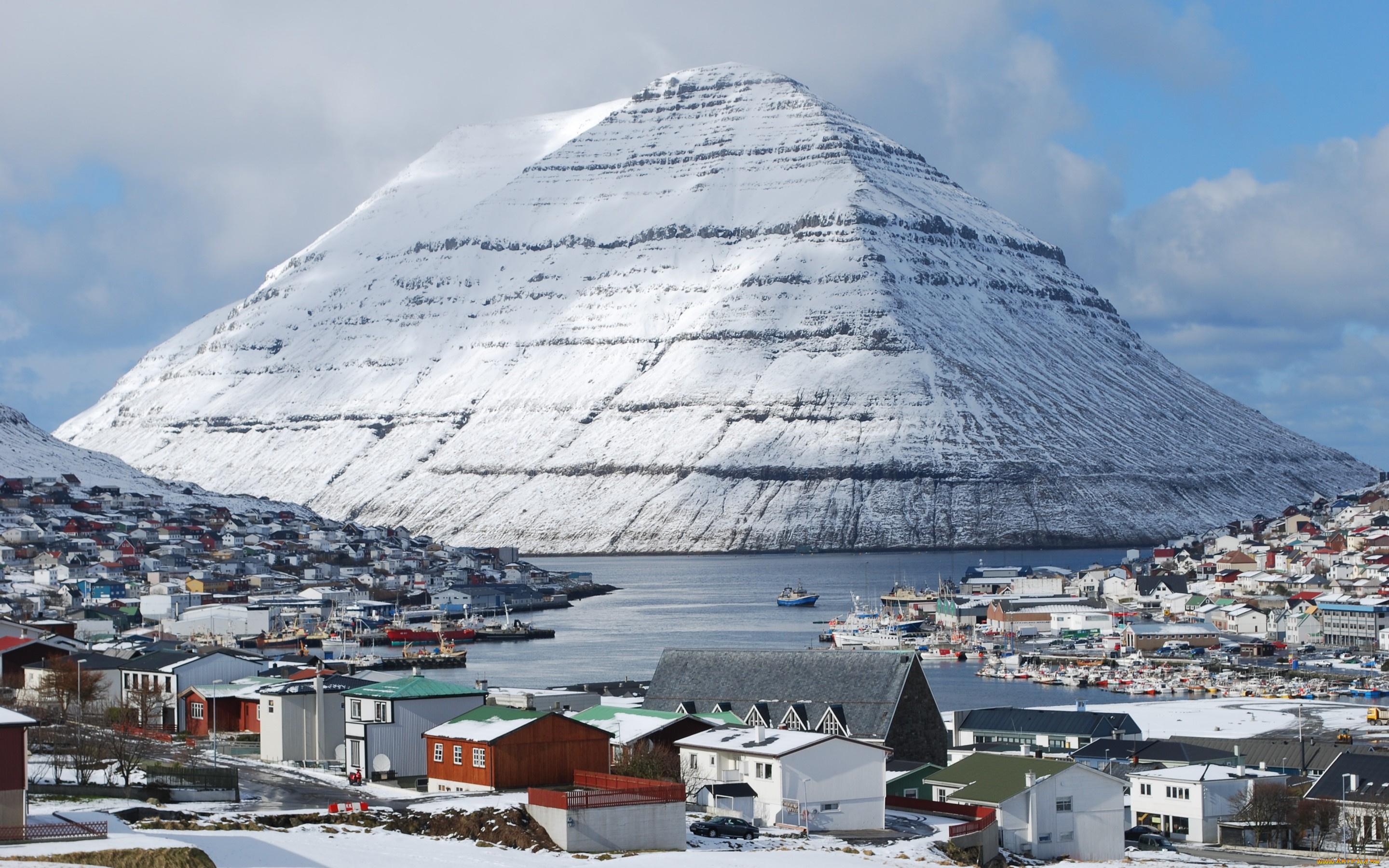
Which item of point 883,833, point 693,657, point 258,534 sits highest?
point 258,534

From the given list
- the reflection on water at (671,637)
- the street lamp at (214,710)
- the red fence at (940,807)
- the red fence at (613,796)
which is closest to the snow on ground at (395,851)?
the red fence at (613,796)

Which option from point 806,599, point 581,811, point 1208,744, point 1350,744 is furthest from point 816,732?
point 806,599

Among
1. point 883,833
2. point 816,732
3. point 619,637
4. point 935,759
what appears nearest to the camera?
point 883,833

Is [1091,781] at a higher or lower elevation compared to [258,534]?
lower

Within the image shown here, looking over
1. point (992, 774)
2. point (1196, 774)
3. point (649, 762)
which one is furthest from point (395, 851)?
point (1196, 774)

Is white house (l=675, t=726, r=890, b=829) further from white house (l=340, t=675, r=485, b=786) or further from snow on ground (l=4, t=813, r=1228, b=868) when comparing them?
white house (l=340, t=675, r=485, b=786)

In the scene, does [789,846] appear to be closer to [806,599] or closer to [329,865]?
[329,865]

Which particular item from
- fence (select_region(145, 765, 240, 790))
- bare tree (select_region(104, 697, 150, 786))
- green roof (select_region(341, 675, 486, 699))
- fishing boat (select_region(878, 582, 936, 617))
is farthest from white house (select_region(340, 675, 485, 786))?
fishing boat (select_region(878, 582, 936, 617))
